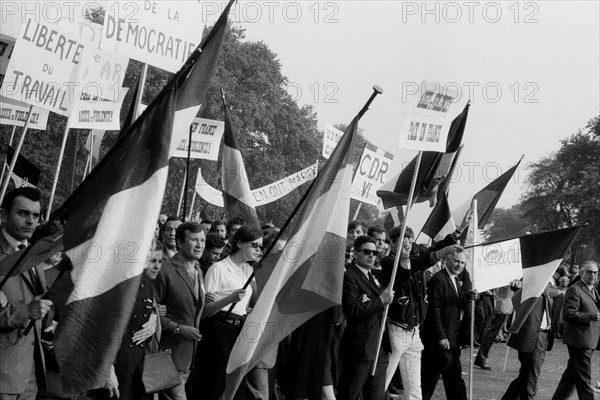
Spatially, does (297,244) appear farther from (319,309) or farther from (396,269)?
(396,269)

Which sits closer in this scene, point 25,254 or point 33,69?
point 25,254

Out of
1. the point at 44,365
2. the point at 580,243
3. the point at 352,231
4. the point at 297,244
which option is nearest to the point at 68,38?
the point at 352,231

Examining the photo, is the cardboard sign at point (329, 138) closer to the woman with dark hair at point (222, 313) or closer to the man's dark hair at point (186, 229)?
the woman with dark hair at point (222, 313)

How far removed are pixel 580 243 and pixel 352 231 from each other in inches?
2054

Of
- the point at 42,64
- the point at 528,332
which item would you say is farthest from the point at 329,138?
the point at 42,64

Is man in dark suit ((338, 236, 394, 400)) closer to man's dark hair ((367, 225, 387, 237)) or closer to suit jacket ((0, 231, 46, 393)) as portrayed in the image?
man's dark hair ((367, 225, 387, 237))

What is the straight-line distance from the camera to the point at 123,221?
→ 5.46 meters

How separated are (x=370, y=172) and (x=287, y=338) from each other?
5.60 metres

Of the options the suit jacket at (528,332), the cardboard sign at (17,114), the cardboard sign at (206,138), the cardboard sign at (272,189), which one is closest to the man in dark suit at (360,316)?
the suit jacket at (528,332)

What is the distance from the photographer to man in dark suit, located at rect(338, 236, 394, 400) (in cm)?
908

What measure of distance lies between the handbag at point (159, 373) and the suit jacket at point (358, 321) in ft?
7.53

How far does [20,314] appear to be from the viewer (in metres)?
5.40

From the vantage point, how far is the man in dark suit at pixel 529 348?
38.4 feet

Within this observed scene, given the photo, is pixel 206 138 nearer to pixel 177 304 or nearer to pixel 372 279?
pixel 372 279
